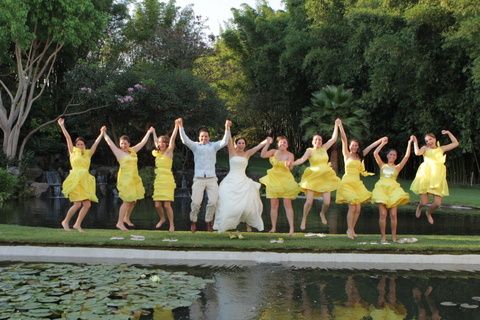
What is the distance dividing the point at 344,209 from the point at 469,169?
1535 centimetres

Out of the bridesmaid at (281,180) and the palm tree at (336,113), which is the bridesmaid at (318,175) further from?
the palm tree at (336,113)

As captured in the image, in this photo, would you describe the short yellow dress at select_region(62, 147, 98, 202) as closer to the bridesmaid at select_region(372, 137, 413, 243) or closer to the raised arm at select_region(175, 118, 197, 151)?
the raised arm at select_region(175, 118, 197, 151)

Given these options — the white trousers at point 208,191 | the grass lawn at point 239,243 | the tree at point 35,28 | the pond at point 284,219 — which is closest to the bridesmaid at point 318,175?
the grass lawn at point 239,243

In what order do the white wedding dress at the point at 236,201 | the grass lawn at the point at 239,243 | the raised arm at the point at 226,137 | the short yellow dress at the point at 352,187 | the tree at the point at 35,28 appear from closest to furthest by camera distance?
the grass lawn at the point at 239,243 < the white wedding dress at the point at 236,201 < the raised arm at the point at 226,137 < the short yellow dress at the point at 352,187 < the tree at the point at 35,28

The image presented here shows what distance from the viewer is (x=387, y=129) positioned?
36.4 m

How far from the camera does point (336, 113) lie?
3186 centimetres

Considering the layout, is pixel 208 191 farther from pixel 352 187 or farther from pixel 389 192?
pixel 389 192

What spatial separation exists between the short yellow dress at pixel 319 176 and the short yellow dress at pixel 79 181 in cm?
425

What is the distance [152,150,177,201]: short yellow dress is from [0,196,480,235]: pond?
2.81m

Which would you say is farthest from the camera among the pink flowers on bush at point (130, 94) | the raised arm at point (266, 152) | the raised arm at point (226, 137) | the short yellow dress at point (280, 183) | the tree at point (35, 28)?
the pink flowers on bush at point (130, 94)

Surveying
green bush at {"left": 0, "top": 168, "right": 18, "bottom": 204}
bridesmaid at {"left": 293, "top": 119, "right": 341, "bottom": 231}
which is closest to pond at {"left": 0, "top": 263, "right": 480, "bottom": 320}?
bridesmaid at {"left": 293, "top": 119, "right": 341, "bottom": 231}

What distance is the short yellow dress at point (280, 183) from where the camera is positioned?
34.9ft

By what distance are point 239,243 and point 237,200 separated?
29.8 inches

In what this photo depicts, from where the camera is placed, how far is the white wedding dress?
32.6ft
